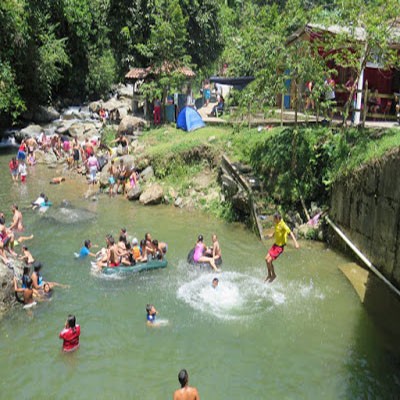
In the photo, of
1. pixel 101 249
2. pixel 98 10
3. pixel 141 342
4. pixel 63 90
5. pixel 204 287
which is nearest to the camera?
pixel 141 342

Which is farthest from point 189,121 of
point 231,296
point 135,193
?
point 231,296

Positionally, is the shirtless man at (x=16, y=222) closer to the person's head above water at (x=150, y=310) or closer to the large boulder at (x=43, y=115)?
the person's head above water at (x=150, y=310)

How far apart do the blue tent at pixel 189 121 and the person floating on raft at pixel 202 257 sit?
12.7 m

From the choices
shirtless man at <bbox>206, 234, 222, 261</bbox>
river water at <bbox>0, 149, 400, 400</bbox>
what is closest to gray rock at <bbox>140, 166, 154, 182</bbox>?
river water at <bbox>0, 149, 400, 400</bbox>

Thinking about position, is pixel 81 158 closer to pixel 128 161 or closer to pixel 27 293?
pixel 128 161

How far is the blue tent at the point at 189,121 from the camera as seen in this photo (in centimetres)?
2697

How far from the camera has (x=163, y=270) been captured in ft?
49.5

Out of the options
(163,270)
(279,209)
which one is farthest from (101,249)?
(279,209)

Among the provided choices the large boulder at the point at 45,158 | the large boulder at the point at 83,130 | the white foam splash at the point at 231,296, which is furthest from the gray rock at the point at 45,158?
the white foam splash at the point at 231,296

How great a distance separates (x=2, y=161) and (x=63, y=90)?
1700 centimetres

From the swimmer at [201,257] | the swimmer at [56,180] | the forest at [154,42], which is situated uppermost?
the forest at [154,42]

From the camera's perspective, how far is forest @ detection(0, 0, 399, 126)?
1762cm

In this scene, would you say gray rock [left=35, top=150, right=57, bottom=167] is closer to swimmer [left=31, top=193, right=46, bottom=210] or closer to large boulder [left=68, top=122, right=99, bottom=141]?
large boulder [left=68, top=122, right=99, bottom=141]

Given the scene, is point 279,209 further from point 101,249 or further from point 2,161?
point 2,161
